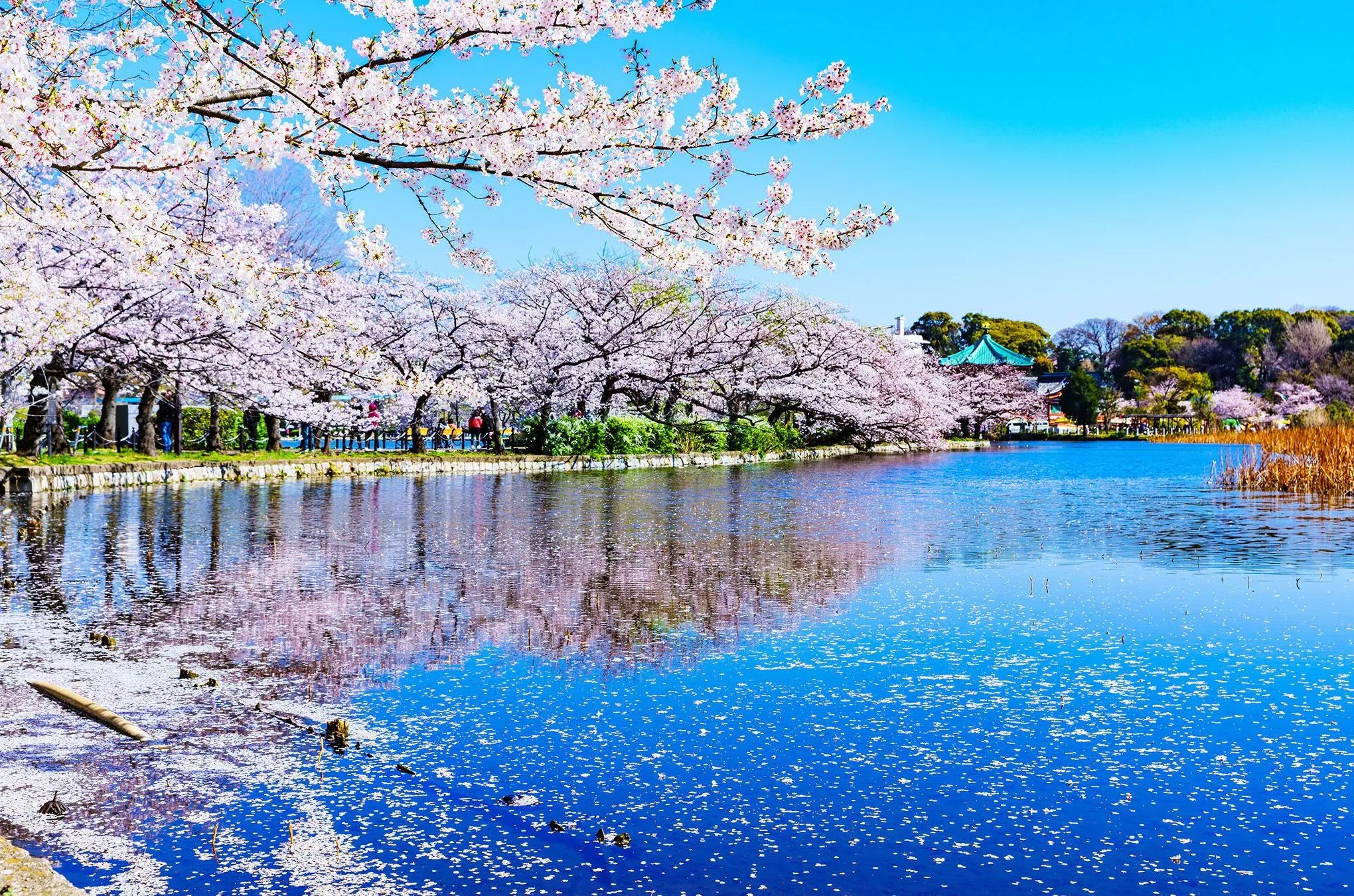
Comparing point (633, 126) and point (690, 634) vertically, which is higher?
point (633, 126)

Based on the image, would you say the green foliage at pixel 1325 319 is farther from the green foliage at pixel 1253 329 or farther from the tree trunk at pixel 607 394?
the tree trunk at pixel 607 394

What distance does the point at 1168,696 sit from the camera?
16.8 ft

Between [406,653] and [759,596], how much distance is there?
2951 mm

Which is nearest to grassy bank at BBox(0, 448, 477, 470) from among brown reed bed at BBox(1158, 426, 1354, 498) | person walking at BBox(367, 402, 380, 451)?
person walking at BBox(367, 402, 380, 451)

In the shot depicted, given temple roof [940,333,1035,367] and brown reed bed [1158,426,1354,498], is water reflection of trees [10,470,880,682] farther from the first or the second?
temple roof [940,333,1035,367]

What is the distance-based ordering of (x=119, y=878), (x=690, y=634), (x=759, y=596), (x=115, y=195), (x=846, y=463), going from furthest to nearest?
(x=846, y=463) → (x=759, y=596) → (x=690, y=634) → (x=115, y=195) → (x=119, y=878)

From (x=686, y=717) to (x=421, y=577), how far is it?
4484 mm

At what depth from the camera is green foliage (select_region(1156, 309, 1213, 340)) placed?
259ft

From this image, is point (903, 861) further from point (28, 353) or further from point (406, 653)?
point (28, 353)

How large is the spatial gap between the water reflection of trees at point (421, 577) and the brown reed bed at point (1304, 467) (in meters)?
9.90

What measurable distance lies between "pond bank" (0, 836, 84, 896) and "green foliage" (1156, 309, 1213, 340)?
281ft

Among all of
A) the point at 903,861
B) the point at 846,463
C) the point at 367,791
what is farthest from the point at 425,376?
the point at 846,463

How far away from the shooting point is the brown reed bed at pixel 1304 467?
18.1 m

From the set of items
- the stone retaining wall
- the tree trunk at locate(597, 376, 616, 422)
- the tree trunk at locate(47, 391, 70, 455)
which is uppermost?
the tree trunk at locate(597, 376, 616, 422)
